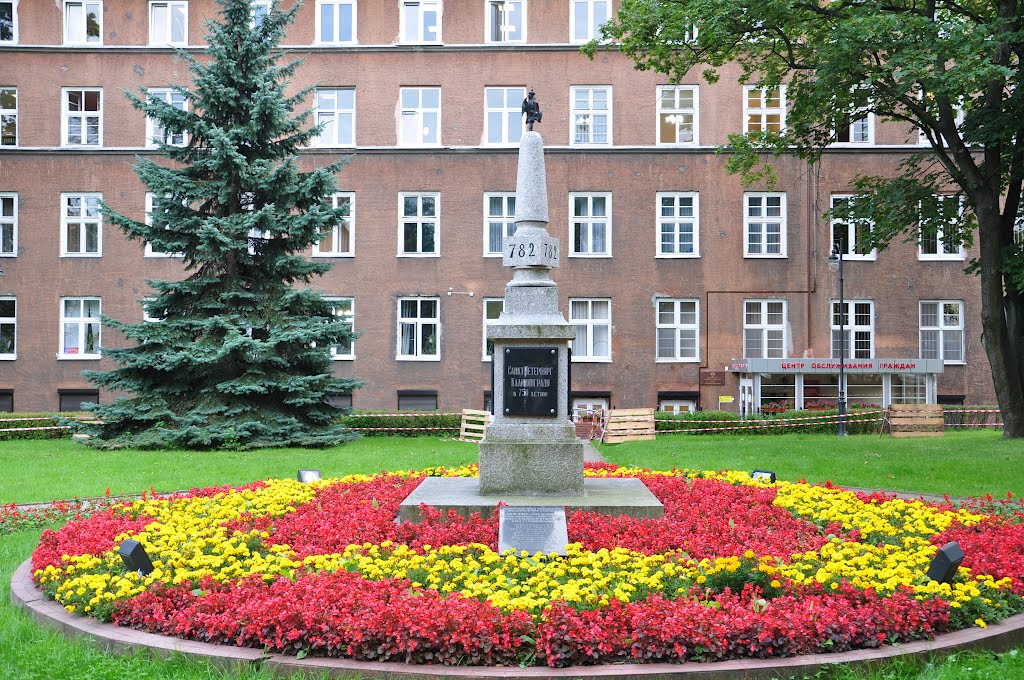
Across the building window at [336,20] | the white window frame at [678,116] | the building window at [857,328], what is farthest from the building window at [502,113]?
the building window at [857,328]

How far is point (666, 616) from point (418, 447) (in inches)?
674

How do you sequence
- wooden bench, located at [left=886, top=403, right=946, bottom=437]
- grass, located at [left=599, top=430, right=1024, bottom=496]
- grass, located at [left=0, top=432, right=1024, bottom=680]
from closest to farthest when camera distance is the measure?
grass, located at [left=0, top=432, right=1024, bottom=680] < grass, located at [left=599, top=430, right=1024, bottom=496] < wooden bench, located at [left=886, top=403, right=946, bottom=437]

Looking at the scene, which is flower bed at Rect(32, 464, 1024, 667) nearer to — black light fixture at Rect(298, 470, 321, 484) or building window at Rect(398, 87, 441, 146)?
black light fixture at Rect(298, 470, 321, 484)

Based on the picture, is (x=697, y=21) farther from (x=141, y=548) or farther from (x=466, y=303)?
(x=141, y=548)

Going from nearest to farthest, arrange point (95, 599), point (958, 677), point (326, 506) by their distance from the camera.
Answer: point (958, 677)
point (95, 599)
point (326, 506)

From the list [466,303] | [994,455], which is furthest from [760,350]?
[994,455]

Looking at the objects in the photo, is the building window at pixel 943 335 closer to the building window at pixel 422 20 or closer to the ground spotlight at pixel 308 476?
the building window at pixel 422 20

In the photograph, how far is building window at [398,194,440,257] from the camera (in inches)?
1303

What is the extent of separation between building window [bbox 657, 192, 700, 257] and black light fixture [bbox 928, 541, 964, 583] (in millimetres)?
26500

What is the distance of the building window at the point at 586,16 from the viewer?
1308 inches

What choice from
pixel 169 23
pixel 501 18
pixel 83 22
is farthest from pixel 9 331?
pixel 501 18

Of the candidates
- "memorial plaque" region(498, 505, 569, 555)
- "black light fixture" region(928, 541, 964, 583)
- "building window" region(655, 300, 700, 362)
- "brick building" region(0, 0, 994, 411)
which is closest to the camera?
"black light fixture" region(928, 541, 964, 583)

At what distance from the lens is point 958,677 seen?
226 inches

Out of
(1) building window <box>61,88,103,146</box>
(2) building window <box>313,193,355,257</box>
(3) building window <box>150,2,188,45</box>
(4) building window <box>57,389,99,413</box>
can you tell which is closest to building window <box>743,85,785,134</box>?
(2) building window <box>313,193,355,257</box>
